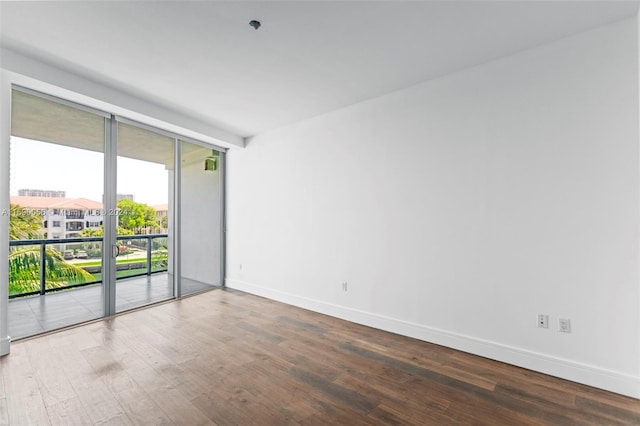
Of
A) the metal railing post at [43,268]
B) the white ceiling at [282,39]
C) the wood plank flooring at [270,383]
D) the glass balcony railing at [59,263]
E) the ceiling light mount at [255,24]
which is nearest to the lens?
the wood plank flooring at [270,383]

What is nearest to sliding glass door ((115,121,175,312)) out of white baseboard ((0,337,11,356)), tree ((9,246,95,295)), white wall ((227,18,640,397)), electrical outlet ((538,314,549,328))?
tree ((9,246,95,295))

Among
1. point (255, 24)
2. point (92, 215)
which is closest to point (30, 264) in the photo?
point (92, 215)

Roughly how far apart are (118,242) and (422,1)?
4.35 m

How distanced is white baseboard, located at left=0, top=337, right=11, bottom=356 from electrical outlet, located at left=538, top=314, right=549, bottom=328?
194 inches

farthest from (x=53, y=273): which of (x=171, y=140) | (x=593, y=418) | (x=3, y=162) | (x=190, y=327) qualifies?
(x=593, y=418)

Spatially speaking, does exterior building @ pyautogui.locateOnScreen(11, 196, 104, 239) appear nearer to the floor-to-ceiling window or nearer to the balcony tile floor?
the floor-to-ceiling window

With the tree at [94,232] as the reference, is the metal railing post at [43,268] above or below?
below

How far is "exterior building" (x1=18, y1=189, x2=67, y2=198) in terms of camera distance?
3.00 m

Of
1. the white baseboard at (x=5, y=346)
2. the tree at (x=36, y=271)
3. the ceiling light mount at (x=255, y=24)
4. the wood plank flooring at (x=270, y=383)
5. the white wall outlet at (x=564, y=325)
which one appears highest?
the ceiling light mount at (x=255, y=24)

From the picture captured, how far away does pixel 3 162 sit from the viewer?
8.87 feet

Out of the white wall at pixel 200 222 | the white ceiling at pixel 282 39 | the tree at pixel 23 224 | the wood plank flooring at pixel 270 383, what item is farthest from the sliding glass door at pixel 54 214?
the white wall at pixel 200 222

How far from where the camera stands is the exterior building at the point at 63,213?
122 inches

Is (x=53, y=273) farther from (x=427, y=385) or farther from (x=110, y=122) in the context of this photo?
(x=427, y=385)

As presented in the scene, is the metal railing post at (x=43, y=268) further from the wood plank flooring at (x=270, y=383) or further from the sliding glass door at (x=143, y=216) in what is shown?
the sliding glass door at (x=143, y=216)
